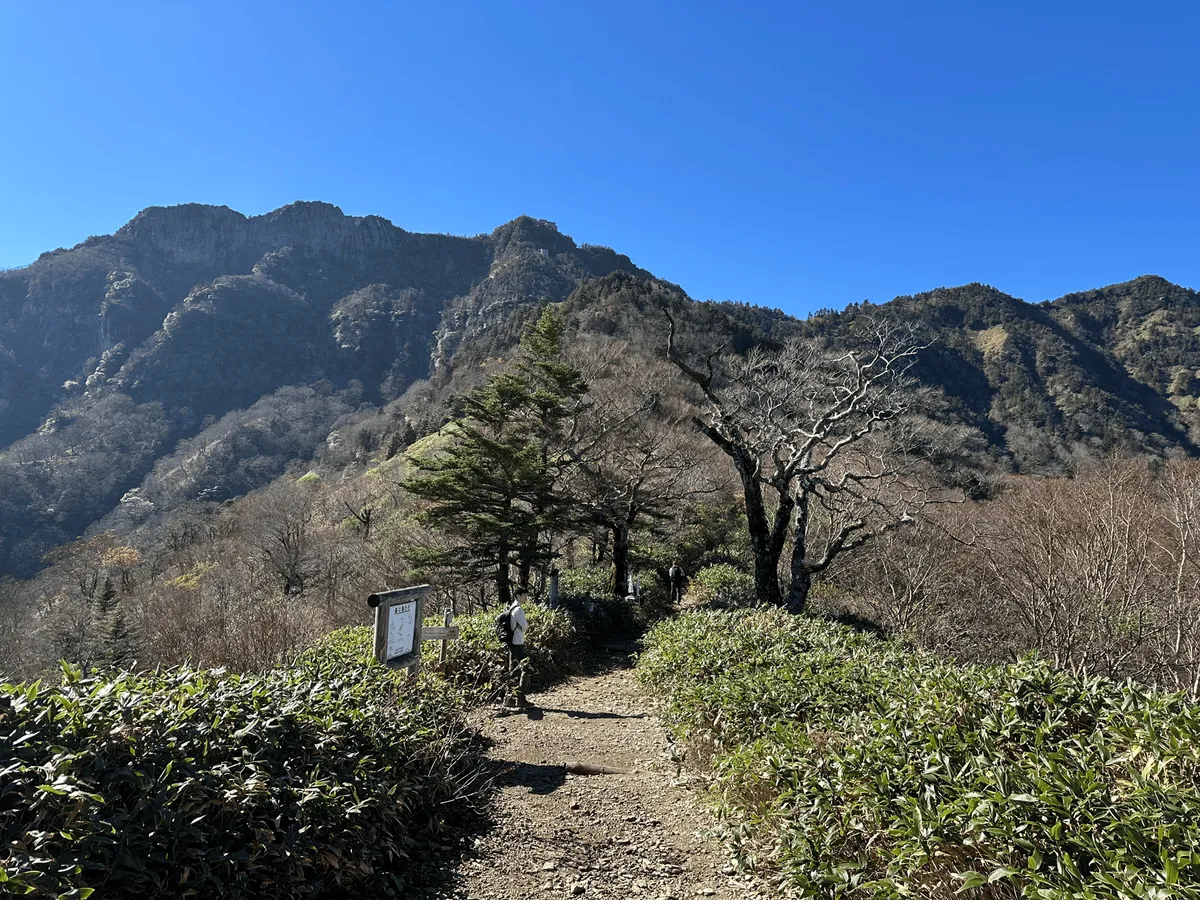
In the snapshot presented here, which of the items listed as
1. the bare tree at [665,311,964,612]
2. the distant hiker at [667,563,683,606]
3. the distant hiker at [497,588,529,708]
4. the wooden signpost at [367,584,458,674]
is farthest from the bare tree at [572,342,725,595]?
the wooden signpost at [367,584,458,674]

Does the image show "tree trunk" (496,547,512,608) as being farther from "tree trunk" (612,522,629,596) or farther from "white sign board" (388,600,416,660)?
"white sign board" (388,600,416,660)

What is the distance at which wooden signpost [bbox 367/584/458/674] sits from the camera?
599 centimetres

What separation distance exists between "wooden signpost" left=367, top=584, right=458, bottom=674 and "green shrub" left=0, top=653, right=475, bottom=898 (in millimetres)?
1422

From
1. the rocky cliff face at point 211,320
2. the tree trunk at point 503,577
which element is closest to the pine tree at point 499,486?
the tree trunk at point 503,577

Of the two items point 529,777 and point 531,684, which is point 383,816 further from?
point 531,684

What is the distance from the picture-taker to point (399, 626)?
620 cm

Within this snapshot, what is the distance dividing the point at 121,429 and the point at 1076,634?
12027cm

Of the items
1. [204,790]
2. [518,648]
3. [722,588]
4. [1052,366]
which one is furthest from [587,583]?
[1052,366]

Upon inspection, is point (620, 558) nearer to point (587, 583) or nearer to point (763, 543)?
point (587, 583)

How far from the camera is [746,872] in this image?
4008 millimetres

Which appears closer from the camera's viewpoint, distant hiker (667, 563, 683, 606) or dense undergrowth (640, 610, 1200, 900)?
dense undergrowth (640, 610, 1200, 900)

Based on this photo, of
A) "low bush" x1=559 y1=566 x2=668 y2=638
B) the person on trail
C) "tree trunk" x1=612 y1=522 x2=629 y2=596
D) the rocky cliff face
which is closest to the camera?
the person on trail

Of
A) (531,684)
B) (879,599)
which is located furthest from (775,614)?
(879,599)

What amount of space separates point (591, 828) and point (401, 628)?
8.66 feet
